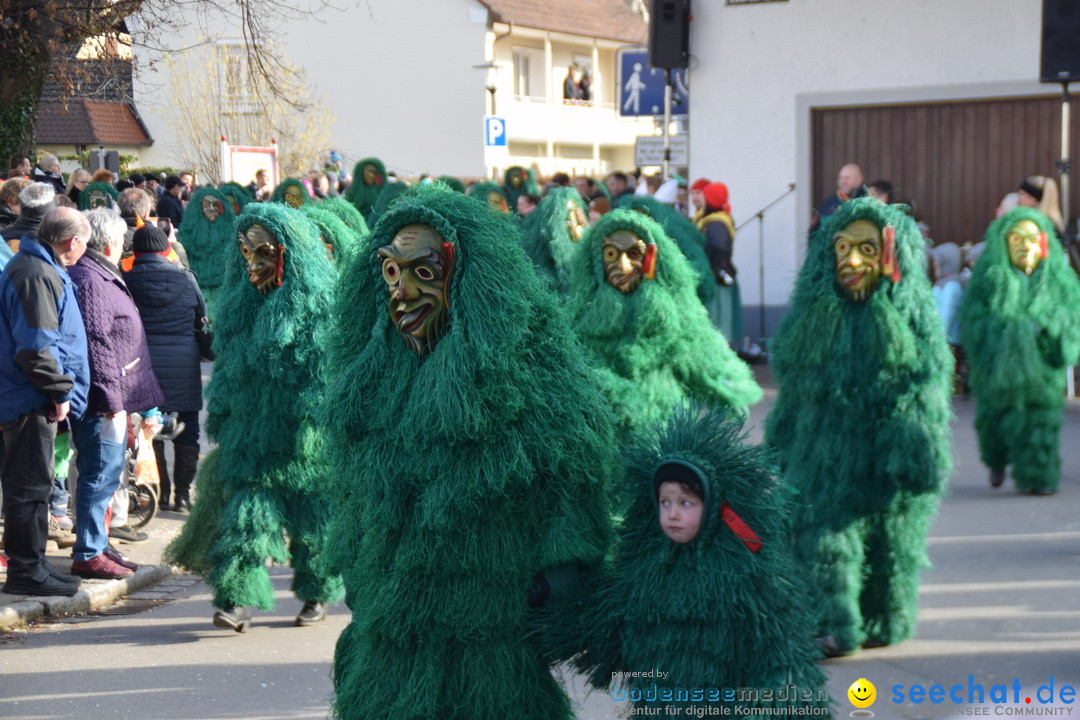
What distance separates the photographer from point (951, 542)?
8.08 metres

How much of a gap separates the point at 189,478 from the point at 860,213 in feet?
18.1

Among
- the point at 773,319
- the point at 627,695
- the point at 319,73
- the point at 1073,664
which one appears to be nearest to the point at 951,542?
the point at 1073,664

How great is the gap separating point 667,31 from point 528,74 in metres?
27.5

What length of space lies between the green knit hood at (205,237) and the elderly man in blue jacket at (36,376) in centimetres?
836

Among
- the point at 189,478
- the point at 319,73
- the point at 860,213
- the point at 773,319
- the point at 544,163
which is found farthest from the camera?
the point at 544,163

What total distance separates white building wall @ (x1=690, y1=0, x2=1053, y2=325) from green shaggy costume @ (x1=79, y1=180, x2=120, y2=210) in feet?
23.6

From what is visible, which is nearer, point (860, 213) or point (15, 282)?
point (860, 213)

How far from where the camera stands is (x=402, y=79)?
38438mm

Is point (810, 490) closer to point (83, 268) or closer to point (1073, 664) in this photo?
point (1073, 664)

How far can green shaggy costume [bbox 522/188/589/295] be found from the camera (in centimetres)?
946

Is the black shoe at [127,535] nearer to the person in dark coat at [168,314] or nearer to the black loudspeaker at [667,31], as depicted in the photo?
the person in dark coat at [168,314]

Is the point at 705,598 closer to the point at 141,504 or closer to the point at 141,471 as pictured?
the point at 141,471

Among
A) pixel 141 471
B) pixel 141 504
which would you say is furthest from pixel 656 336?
pixel 141 504

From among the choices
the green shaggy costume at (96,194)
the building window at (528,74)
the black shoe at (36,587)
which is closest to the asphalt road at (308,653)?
the black shoe at (36,587)
